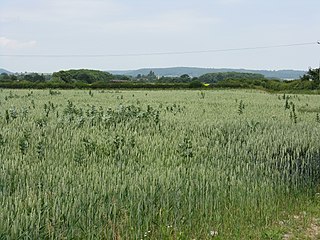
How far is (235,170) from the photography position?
8258 millimetres

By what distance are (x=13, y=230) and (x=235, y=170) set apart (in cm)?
485

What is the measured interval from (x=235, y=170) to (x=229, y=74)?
124 metres

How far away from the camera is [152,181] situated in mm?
6570

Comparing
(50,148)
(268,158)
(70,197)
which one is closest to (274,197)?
(268,158)

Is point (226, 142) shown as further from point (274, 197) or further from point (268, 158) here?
point (274, 197)

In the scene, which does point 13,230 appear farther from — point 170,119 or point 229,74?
point 229,74

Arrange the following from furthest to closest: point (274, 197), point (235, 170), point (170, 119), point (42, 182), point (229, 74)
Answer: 1. point (229, 74)
2. point (170, 119)
3. point (235, 170)
4. point (274, 197)
5. point (42, 182)

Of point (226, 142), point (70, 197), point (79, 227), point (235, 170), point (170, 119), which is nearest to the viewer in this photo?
point (79, 227)

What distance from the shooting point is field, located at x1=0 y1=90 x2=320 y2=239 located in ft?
17.3

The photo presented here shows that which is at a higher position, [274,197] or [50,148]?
[50,148]

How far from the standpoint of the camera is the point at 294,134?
11.2 meters

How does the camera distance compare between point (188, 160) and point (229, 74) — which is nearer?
point (188, 160)

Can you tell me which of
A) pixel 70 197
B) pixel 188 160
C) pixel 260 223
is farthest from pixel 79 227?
pixel 188 160

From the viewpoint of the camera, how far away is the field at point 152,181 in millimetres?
5277
